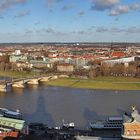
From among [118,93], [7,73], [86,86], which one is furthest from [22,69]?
[118,93]

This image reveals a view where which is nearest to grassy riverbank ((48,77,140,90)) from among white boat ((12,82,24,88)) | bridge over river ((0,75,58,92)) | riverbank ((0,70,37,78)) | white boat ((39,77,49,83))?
white boat ((39,77,49,83))

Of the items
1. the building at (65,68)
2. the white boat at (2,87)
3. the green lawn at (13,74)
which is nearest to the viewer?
the white boat at (2,87)

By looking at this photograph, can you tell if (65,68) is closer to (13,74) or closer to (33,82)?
(13,74)

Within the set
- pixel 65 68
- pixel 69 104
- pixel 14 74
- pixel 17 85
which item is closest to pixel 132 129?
pixel 69 104

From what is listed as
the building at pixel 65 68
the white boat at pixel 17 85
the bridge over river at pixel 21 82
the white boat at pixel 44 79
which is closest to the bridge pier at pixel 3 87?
the bridge over river at pixel 21 82

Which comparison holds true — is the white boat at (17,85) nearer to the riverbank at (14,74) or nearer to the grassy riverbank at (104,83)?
the grassy riverbank at (104,83)
